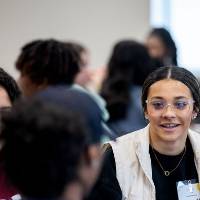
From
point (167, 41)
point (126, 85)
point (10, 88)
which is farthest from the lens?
point (167, 41)

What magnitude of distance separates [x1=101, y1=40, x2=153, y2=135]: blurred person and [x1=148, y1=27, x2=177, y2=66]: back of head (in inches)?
43.1

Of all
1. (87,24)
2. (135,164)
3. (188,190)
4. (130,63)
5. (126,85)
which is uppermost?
(87,24)

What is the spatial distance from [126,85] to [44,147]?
231 centimetres

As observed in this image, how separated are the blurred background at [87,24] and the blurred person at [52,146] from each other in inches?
155

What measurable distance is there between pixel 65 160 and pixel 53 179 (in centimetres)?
4

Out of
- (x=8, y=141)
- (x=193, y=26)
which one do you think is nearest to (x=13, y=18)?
(x=193, y=26)

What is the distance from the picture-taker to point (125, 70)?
341 centimetres

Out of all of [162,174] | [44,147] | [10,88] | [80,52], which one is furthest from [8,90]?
[80,52]

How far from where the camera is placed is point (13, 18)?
4965mm

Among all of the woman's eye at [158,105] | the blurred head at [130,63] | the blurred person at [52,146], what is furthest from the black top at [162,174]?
the blurred head at [130,63]

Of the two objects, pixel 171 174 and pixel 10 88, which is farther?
pixel 171 174

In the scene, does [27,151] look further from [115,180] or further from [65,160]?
A: [115,180]

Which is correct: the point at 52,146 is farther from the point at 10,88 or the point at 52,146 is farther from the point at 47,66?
the point at 47,66

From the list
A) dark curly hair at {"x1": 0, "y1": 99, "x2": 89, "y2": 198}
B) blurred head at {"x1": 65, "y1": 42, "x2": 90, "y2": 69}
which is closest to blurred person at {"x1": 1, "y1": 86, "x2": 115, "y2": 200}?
dark curly hair at {"x1": 0, "y1": 99, "x2": 89, "y2": 198}
